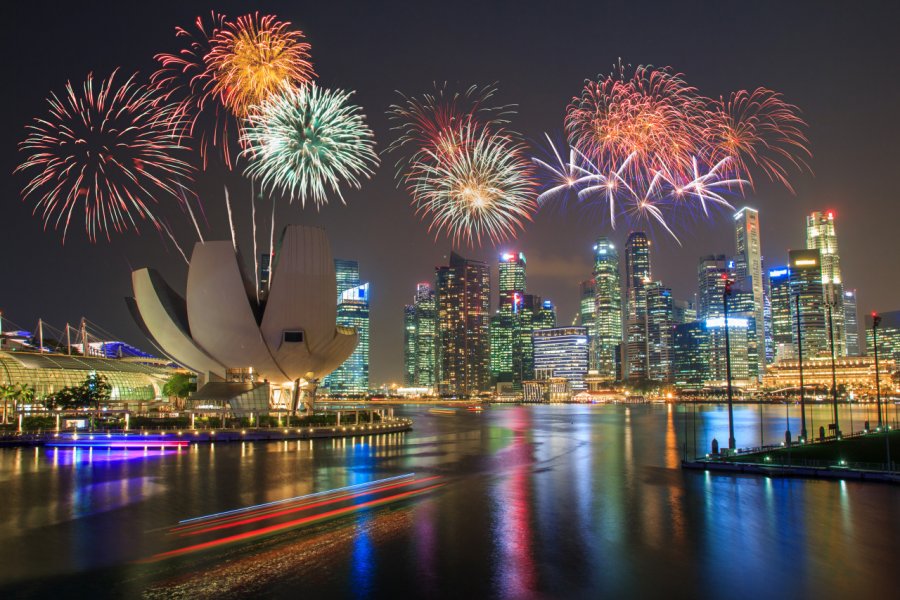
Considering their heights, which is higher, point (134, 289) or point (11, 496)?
point (134, 289)

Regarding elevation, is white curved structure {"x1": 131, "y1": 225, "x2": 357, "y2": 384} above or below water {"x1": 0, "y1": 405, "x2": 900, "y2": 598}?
above

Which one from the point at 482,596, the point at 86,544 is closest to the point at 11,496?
the point at 86,544

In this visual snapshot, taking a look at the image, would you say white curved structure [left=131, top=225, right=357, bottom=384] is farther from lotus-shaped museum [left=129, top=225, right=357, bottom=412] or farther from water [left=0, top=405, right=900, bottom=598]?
water [left=0, top=405, right=900, bottom=598]

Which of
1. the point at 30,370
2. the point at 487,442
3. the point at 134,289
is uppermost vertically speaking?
the point at 134,289

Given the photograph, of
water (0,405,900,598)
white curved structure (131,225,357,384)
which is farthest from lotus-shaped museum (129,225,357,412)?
water (0,405,900,598)

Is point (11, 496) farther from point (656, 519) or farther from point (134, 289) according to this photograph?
point (134, 289)

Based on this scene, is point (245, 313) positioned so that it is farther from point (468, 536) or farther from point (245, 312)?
point (468, 536)

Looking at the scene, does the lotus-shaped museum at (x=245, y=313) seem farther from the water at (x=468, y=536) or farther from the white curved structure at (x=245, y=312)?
the water at (x=468, y=536)

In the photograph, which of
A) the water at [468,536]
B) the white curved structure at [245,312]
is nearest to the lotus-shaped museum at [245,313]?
the white curved structure at [245,312]
